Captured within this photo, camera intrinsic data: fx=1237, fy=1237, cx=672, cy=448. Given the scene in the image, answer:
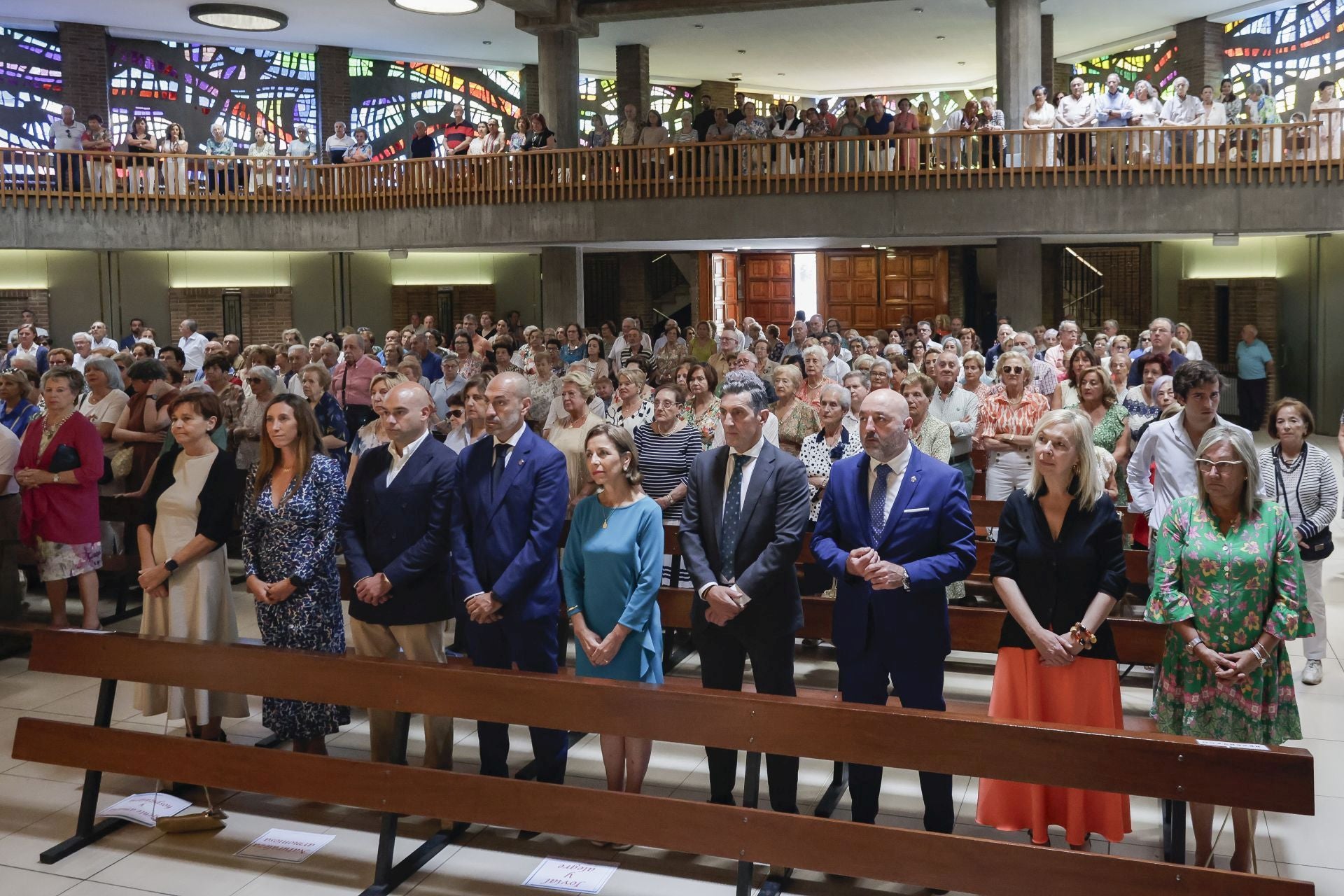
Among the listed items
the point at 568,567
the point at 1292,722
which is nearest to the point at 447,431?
the point at 568,567

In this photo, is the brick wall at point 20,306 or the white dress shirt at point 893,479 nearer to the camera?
the white dress shirt at point 893,479

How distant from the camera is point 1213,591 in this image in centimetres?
Result: 398

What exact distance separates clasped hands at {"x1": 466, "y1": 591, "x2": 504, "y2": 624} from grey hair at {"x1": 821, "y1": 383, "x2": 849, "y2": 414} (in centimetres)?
229

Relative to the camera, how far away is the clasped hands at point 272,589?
Answer: 480 centimetres

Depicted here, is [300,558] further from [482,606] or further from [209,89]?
[209,89]

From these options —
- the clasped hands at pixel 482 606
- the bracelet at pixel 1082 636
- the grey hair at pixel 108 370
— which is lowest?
the bracelet at pixel 1082 636

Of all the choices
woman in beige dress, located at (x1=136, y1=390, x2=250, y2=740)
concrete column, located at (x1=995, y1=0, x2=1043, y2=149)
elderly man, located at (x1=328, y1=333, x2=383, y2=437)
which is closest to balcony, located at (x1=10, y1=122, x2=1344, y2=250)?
concrete column, located at (x1=995, y1=0, x2=1043, y2=149)

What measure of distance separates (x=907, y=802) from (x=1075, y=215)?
1173 cm

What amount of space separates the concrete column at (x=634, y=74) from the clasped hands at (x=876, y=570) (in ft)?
60.1

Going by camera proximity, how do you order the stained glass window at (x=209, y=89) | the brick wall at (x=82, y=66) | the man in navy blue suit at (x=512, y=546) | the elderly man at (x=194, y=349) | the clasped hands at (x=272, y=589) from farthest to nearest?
the stained glass window at (x=209, y=89), the brick wall at (x=82, y=66), the elderly man at (x=194, y=349), the clasped hands at (x=272, y=589), the man in navy blue suit at (x=512, y=546)

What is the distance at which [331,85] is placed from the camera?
22375 millimetres

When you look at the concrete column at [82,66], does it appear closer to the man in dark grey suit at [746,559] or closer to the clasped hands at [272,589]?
the clasped hands at [272,589]

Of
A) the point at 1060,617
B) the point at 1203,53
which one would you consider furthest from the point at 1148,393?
the point at 1203,53

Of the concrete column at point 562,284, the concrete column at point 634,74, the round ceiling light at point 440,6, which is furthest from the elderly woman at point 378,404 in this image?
the concrete column at point 634,74
